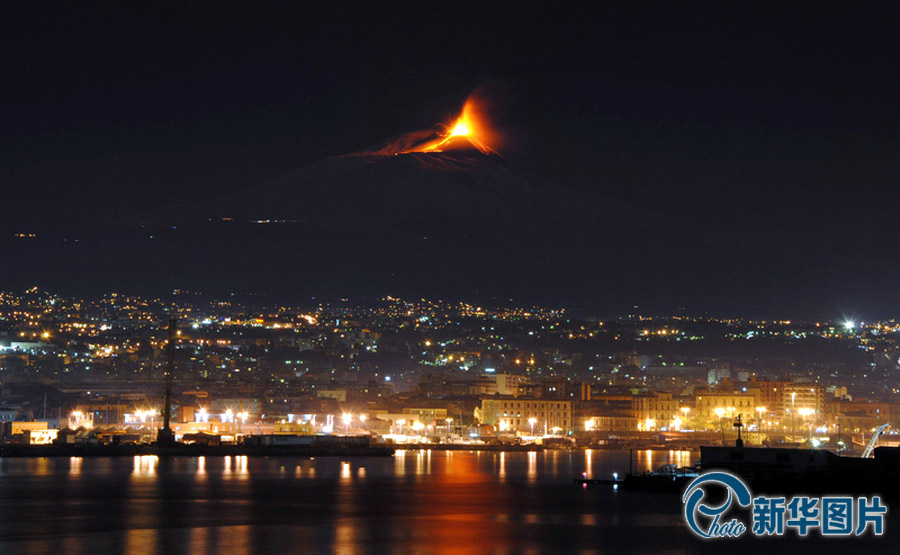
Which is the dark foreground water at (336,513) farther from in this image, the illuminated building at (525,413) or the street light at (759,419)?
the street light at (759,419)

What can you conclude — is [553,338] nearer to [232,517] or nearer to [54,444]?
[54,444]

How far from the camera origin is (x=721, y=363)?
10725 cm

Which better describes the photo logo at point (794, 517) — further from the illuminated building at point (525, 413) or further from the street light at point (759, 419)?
the illuminated building at point (525, 413)

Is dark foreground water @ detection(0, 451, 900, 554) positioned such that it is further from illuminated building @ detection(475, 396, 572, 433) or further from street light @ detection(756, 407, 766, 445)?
street light @ detection(756, 407, 766, 445)

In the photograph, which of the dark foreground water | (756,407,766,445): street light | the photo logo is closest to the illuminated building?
(756,407,766,445): street light

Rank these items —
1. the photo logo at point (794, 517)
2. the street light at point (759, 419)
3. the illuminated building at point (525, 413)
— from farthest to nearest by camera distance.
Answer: the illuminated building at point (525, 413)
the street light at point (759, 419)
the photo logo at point (794, 517)

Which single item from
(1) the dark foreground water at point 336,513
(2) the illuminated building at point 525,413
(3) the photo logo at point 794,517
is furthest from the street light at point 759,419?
(3) the photo logo at point 794,517

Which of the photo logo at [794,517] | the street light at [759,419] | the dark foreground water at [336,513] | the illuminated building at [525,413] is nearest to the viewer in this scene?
the photo logo at [794,517]

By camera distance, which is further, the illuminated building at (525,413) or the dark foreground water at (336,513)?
the illuminated building at (525,413)

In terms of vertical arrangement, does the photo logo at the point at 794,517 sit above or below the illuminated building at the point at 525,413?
below

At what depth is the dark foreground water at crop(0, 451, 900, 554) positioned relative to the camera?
837 inches

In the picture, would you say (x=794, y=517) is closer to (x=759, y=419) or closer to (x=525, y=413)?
(x=525, y=413)

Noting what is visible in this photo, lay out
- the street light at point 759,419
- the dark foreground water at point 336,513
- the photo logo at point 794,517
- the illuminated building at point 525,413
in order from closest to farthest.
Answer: the photo logo at point 794,517, the dark foreground water at point 336,513, the street light at point 759,419, the illuminated building at point 525,413

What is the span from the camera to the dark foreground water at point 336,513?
21.2 metres
